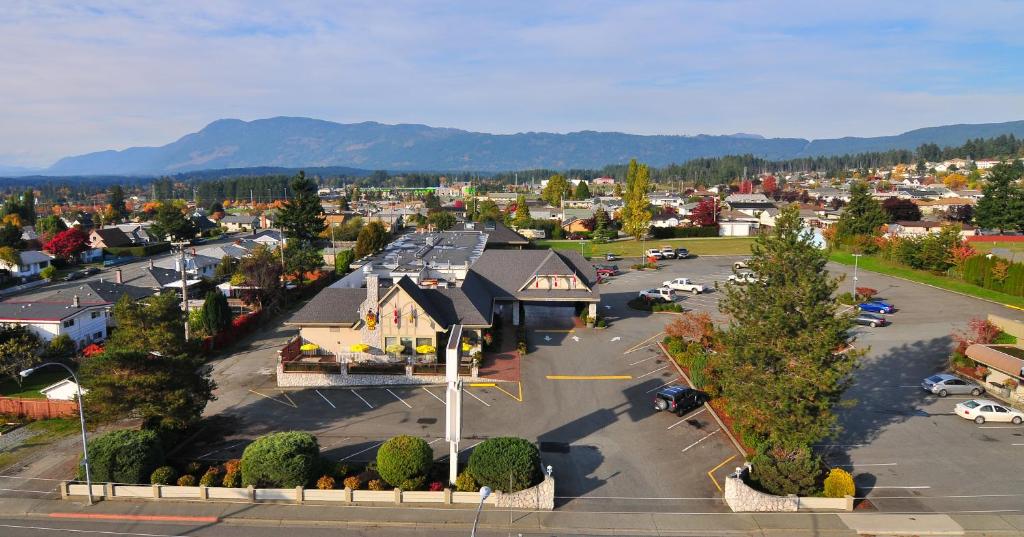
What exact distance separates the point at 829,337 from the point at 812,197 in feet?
559

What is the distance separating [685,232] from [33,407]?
3863 inches

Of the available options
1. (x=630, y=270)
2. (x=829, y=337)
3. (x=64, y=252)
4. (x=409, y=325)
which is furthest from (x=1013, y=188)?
(x=64, y=252)

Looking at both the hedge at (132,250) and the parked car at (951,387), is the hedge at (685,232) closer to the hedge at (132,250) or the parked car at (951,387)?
the parked car at (951,387)

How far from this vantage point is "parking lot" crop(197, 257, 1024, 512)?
26594 millimetres

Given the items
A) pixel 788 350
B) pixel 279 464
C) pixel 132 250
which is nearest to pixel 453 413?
pixel 279 464

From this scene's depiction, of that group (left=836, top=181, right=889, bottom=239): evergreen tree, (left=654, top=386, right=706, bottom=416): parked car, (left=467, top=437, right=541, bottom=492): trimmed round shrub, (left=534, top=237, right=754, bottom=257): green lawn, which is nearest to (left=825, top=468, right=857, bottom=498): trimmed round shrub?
(left=654, top=386, right=706, bottom=416): parked car

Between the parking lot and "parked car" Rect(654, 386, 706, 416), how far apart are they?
0.57m

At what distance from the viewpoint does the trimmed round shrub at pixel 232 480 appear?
2603 cm

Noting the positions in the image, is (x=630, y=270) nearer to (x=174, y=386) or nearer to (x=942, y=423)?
(x=942, y=423)

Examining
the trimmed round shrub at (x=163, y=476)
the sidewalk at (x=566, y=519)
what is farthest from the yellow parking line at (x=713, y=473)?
the trimmed round shrub at (x=163, y=476)

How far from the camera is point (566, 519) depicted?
24.3 meters

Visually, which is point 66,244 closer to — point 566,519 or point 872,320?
point 566,519

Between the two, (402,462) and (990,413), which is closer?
(402,462)

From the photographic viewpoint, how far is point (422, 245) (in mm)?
70750
